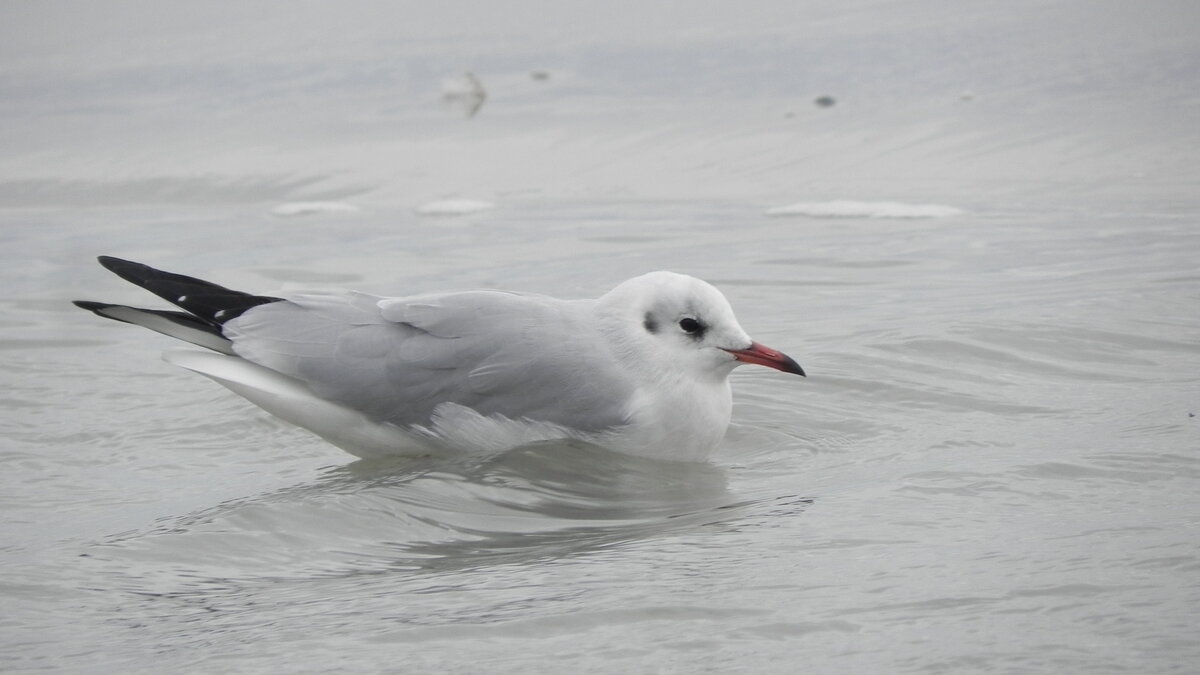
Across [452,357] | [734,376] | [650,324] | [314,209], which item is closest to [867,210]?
[734,376]

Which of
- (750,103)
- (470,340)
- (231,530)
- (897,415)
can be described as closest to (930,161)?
(750,103)

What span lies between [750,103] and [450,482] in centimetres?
729

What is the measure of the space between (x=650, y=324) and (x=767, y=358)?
39 cm

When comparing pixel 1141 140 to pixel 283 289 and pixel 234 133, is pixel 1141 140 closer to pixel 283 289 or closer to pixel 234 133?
pixel 283 289

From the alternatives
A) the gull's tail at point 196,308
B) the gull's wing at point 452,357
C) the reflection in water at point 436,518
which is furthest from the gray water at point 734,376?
the gull's tail at point 196,308

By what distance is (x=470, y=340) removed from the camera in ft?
15.2

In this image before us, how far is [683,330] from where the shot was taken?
4695 mm

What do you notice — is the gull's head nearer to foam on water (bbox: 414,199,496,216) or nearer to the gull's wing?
the gull's wing

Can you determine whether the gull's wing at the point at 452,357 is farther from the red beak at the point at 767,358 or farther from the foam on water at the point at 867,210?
the foam on water at the point at 867,210

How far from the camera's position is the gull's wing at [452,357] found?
181 inches

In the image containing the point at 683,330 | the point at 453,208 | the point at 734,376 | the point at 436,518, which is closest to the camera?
the point at 436,518

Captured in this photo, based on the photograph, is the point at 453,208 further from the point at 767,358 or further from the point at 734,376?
the point at 767,358

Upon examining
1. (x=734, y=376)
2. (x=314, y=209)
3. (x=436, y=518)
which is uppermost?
(x=314, y=209)

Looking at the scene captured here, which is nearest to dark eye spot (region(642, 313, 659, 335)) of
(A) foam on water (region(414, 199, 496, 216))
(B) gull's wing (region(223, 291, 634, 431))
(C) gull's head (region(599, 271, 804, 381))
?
(C) gull's head (region(599, 271, 804, 381))
